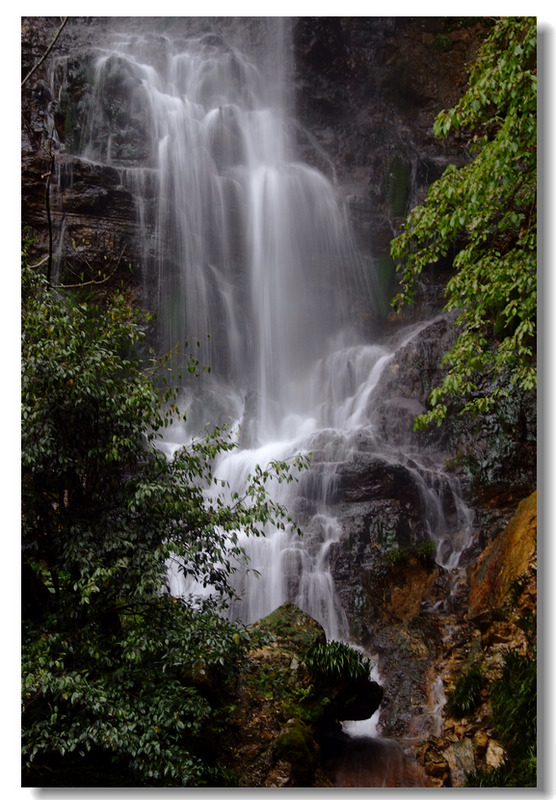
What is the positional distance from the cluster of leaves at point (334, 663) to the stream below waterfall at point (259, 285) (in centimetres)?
24

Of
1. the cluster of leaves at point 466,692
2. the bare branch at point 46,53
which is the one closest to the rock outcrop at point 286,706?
the cluster of leaves at point 466,692

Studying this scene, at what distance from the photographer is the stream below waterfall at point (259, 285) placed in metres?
4.41

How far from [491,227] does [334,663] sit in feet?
10.0

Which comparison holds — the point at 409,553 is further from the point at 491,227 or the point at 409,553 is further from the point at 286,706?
the point at 491,227

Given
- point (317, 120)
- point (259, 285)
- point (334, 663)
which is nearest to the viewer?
point (334, 663)


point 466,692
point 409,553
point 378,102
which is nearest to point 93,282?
point 378,102

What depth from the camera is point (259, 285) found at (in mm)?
5094

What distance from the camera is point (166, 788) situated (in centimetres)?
346

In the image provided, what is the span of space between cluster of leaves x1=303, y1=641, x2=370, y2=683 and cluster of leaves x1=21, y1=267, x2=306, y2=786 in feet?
2.31

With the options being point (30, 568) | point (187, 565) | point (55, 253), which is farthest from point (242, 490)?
point (55, 253)

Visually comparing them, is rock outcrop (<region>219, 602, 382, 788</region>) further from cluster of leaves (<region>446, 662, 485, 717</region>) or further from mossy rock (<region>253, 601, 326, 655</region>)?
cluster of leaves (<region>446, 662, 485, 717</region>)

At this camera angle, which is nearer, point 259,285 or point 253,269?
point 253,269

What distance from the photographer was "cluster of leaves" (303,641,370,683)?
4070mm

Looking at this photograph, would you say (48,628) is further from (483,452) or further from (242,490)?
(483,452)
